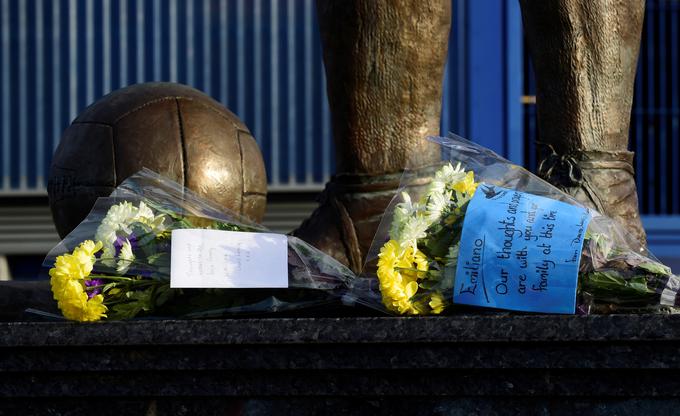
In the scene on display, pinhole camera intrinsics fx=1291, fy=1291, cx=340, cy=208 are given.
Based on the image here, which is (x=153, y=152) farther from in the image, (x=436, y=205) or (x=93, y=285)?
(x=436, y=205)

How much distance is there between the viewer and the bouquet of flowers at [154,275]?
6.33 ft

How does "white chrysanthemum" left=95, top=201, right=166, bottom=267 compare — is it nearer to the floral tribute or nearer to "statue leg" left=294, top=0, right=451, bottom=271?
the floral tribute

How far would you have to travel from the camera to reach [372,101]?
8.80 feet

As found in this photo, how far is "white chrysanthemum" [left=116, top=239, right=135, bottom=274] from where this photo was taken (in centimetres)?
197

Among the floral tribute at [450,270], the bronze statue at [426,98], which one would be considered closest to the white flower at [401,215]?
the floral tribute at [450,270]

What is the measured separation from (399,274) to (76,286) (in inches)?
18.7

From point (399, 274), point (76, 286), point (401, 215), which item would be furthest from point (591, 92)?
point (76, 286)

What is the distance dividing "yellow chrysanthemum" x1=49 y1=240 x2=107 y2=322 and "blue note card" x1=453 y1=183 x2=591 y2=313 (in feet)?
1.75

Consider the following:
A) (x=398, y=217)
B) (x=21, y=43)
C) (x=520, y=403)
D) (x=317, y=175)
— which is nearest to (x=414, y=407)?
(x=520, y=403)

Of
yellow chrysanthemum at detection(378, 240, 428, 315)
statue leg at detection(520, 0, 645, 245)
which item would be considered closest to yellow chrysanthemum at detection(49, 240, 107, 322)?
yellow chrysanthemum at detection(378, 240, 428, 315)

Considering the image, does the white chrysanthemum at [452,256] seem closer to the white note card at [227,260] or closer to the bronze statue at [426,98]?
the white note card at [227,260]

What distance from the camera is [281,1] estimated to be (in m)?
7.70

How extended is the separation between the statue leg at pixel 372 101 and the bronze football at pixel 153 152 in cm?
52

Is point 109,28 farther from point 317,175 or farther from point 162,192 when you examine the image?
point 162,192
